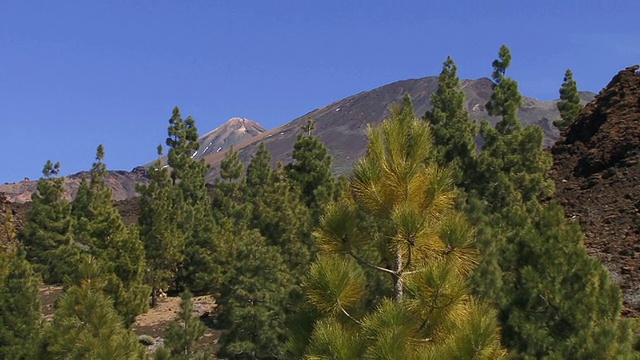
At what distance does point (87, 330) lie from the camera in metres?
17.8

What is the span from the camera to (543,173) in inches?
1308

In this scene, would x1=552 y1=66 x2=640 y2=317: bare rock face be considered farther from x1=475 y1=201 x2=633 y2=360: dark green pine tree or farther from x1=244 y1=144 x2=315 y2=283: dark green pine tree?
x1=244 y1=144 x2=315 y2=283: dark green pine tree

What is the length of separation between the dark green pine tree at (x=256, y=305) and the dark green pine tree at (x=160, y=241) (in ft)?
51.4

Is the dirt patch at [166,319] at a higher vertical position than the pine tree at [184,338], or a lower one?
lower

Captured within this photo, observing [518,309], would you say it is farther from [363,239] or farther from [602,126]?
[602,126]

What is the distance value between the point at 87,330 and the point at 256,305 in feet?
23.5

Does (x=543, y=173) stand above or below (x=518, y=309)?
above

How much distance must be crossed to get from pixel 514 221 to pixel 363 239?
1022 centimetres

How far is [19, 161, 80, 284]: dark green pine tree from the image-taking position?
1810 inches

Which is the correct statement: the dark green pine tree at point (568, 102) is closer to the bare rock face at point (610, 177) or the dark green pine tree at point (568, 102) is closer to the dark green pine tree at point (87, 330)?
the bare rock face at point (610, 177)

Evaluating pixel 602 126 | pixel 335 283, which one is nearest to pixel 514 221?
pixel 335 283

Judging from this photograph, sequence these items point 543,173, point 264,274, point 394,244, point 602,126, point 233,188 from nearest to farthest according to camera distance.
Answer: point 394,244 → point 264,274 → point 543,173 → point 602,126 → point 233,188

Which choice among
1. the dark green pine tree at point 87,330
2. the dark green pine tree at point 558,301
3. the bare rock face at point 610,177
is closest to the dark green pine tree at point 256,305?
the dark green pine tree at point 87,330

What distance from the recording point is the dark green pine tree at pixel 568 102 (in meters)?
53.7
